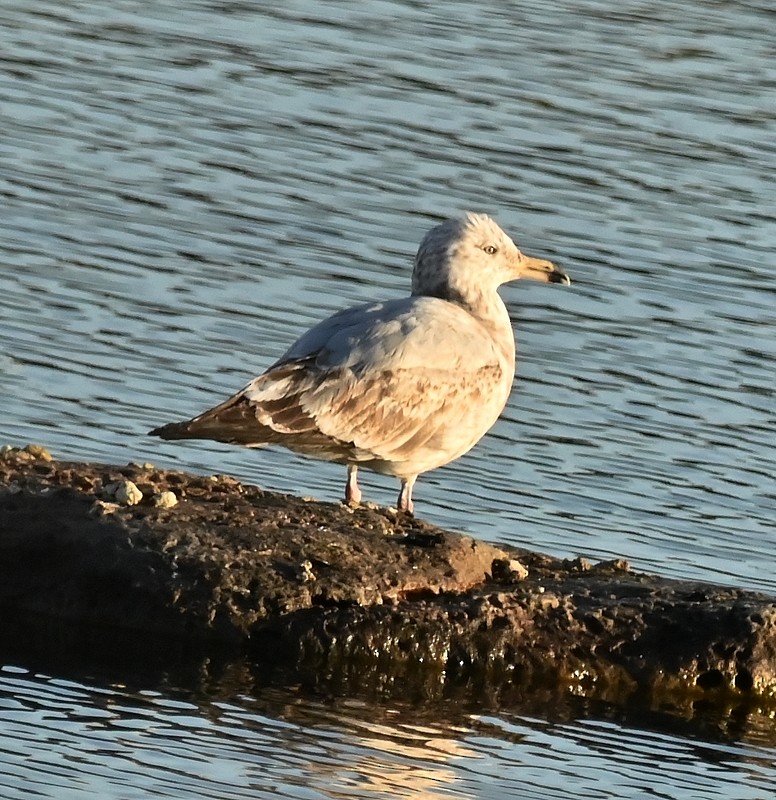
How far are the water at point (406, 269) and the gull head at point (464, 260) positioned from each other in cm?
126

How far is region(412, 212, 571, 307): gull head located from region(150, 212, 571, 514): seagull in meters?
0.16

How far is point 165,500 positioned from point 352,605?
93 centimetres

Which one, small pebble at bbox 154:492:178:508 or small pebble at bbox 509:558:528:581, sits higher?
small pebble at bbox 154:492:178:508

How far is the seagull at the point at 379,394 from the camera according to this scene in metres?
9.55

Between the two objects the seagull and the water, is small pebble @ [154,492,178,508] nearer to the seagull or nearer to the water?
the seagull

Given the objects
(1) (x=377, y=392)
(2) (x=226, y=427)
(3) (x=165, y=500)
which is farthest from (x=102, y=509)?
(1) (x=377, y=392)

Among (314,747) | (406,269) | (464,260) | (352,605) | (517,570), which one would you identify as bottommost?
(314,747)

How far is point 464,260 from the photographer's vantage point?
426 inches

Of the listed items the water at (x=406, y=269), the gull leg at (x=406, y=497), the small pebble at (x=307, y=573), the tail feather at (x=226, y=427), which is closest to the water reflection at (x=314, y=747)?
the water at (x=406, y=269)

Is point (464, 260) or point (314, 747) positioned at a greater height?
point (464, 260)

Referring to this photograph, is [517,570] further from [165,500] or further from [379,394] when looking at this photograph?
[165,500]

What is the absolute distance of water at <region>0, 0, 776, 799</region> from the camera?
799 centimetres

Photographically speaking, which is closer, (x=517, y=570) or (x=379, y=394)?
(x=517, y=570)

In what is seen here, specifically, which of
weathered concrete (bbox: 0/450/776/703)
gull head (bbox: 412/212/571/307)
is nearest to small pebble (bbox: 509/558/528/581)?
weathered concrete (bbox: 0/450/776/703)
